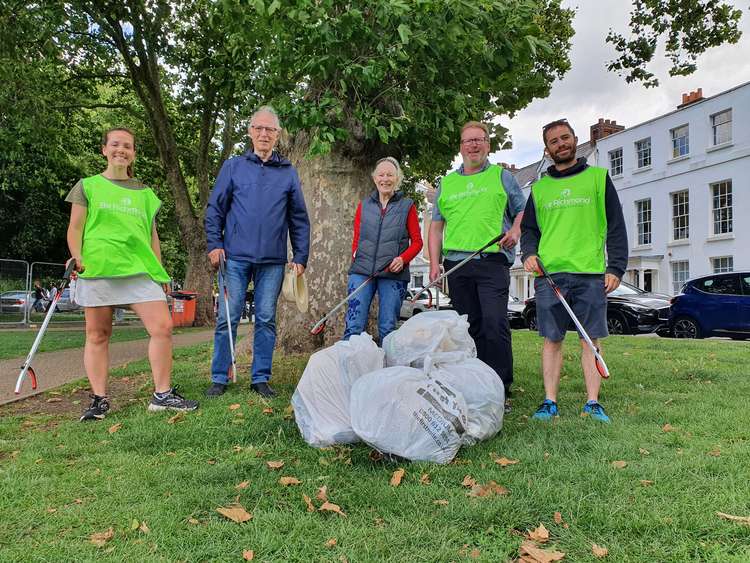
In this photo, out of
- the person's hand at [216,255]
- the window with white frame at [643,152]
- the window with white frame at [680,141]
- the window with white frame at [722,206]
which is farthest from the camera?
the window with white frame at [643,152]

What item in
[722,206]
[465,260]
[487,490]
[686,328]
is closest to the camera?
[487,490]

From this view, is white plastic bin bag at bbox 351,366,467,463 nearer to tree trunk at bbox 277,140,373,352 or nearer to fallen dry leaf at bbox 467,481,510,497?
fallen dry leaf at bbox 467,481,510,497

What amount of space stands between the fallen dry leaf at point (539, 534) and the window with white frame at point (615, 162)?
2721 centimetres

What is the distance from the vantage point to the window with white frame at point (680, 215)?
2311 cm

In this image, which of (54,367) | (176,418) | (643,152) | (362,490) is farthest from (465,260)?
(643,152)

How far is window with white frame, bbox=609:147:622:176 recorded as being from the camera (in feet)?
87.9

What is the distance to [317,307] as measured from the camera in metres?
6.56

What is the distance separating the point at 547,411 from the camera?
3803 millimetres

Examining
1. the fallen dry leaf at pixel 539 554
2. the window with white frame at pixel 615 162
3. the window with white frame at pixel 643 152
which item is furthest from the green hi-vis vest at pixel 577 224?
the window with white frame at pixel 615 162

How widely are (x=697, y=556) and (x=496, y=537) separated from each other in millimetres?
652

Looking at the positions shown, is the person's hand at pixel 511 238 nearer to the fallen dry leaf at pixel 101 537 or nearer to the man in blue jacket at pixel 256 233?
the man in blue jacket at pixel 256 233

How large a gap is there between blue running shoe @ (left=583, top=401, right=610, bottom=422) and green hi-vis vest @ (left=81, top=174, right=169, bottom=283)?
295cm

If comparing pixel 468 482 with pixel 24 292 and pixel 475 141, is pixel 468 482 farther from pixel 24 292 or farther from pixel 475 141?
pixel 24 292

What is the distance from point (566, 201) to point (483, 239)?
0.64 metres
